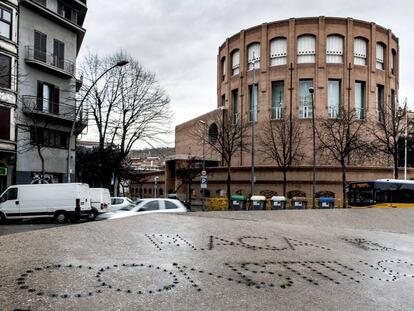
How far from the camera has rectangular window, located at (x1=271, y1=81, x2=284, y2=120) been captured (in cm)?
5250

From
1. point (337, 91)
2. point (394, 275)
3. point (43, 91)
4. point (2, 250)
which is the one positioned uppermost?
point (337, 91)

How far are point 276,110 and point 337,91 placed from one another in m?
7.47

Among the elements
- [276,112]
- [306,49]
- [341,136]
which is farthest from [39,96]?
[306,49]

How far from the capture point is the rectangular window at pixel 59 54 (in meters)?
34.0

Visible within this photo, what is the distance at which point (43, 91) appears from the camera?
32844 millimetres

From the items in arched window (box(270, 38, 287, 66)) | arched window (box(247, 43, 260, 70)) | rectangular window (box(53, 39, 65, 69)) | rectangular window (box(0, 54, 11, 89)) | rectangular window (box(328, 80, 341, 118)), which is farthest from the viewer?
arched window (box(247, 43, 260, 70))

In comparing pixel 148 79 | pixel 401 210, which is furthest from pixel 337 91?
pixel 401 210

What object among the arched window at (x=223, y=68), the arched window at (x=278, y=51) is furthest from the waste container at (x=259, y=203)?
the arched window at (x=223, y=68)

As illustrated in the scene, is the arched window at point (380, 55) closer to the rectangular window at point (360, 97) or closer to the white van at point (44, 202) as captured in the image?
the rectangular window at point (360, 97)

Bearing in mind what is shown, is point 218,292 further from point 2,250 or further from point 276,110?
point 276,110

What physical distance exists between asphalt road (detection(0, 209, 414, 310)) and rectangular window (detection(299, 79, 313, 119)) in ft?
130

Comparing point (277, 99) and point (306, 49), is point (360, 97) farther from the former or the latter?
point (277, 99)

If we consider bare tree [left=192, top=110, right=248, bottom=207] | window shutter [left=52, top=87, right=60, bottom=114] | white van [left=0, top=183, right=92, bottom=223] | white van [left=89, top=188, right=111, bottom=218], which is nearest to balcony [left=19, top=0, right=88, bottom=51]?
window shutter [left=52, top=87, right=60, bottom=114]

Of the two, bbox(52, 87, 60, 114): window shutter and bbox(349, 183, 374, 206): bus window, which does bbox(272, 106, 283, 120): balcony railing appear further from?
bbox(52, 87, 60, 114): window shutter
